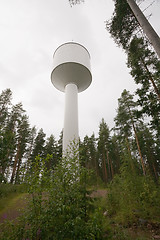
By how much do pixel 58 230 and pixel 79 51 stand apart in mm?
9755

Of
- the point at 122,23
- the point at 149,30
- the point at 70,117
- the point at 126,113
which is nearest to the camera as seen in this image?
the point at 149,30

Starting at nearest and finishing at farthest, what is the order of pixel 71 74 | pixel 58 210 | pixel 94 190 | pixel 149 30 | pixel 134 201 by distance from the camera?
1. pixel 58 210
2. pixel 94 190
3. pixel 149 30
4. pixel 134 201
5. pixel 71 74

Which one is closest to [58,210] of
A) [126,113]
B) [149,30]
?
[149,30]

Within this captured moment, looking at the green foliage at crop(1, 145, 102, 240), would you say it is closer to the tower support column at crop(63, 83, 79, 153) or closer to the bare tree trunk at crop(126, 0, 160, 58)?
the bare tree trunk at crop(126, 0, 160, 58)

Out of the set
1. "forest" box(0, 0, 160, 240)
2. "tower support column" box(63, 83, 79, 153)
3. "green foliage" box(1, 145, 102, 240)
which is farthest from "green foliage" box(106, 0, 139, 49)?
"green foliage" box(1, 145, 102, 240)

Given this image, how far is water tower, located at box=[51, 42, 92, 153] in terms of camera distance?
8108 millimetres

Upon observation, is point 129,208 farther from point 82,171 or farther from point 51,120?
point 51,120

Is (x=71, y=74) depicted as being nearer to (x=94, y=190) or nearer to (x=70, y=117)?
(x=70, y=117)

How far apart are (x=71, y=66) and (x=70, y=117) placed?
3532 millimetres

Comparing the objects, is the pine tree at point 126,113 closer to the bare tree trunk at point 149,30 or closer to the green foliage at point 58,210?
the bare tree trunk at point 149,30

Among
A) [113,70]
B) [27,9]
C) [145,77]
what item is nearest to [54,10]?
[27,9]

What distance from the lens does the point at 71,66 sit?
8680 mm

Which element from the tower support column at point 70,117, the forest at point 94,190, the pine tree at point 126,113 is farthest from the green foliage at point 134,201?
the pine tree at point 126,113

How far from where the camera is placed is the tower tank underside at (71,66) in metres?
8.64
